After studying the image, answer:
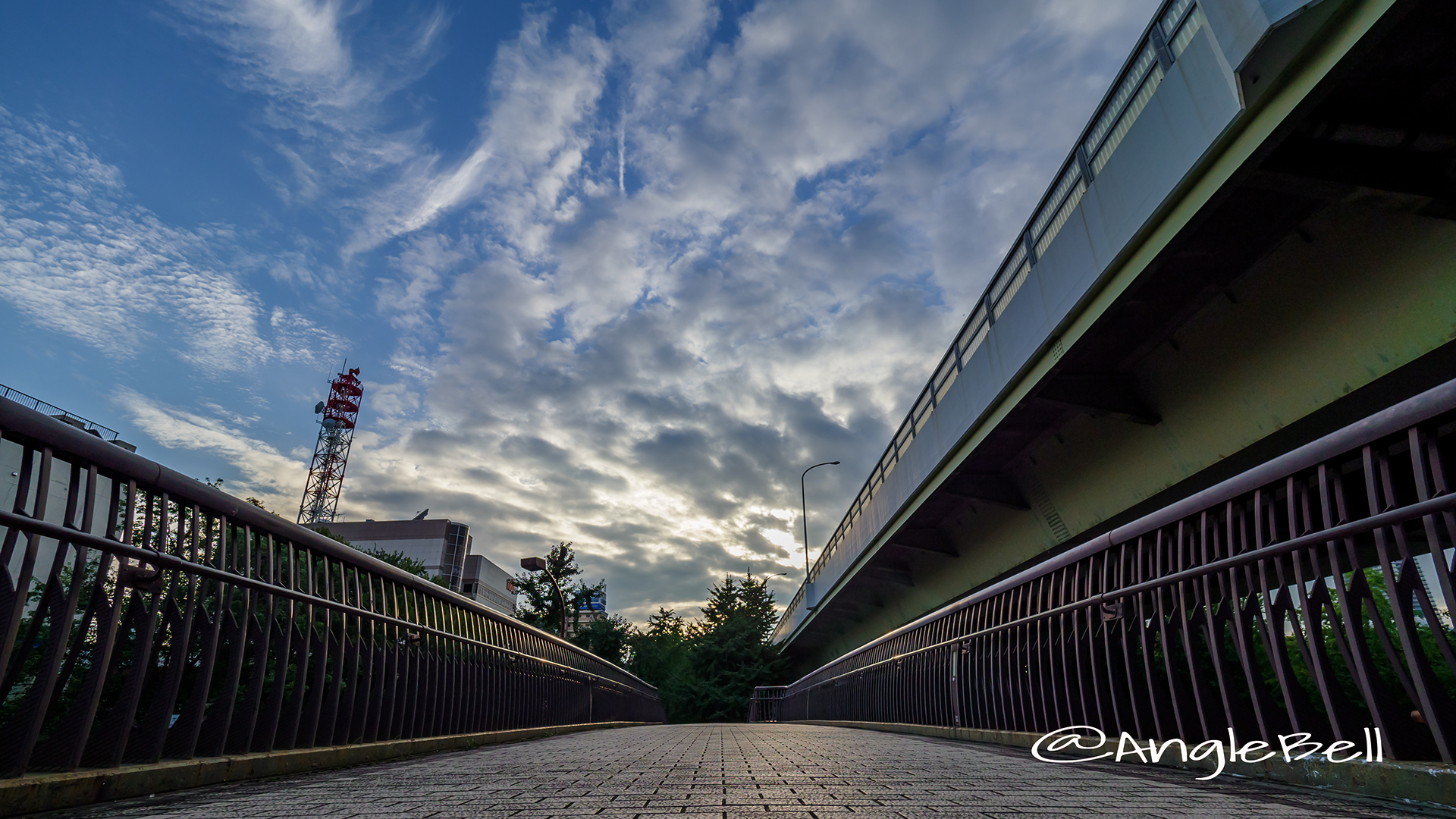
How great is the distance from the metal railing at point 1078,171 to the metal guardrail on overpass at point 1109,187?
0.05ft

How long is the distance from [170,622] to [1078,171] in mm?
10094

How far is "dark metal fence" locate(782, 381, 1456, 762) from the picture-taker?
10.2 feet

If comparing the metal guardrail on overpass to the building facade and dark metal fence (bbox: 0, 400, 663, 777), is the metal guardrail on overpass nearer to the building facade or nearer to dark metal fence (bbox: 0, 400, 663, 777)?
dark metal fence (bbox: 0, 400, 663, 777)

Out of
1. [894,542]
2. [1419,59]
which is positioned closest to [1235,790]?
[1419,59]

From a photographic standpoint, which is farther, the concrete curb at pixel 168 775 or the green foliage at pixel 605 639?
the green foliage at pixel 605 639

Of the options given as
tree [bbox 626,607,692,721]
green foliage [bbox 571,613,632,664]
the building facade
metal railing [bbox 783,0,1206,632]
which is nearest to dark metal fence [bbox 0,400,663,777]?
metal railing [bbox 783,0,1206,632]

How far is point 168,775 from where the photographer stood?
137 inches

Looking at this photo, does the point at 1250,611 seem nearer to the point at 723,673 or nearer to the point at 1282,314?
the point at 1282,314

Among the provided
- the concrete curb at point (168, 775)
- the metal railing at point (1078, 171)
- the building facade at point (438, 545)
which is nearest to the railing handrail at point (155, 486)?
the concrete curb at point (168, 775)

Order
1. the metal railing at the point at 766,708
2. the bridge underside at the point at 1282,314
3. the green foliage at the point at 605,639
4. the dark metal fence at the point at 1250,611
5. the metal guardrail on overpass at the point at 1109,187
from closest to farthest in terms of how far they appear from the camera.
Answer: the dark metal fence at the point at 1250,611 → the bridge underside at the point at 1282,314 → the metal guardrail on overpass at the point at 1109,187 → the metal railing at the point at 766,708 → the green foliage at the point at 605,639

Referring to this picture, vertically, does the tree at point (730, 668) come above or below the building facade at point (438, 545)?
below

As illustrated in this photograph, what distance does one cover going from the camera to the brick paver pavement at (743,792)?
2857mm

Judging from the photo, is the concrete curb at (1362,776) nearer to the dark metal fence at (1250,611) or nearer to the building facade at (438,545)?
the dark metal fence at (1250,611)

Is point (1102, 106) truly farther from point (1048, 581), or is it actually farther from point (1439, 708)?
point (1439, 708)
